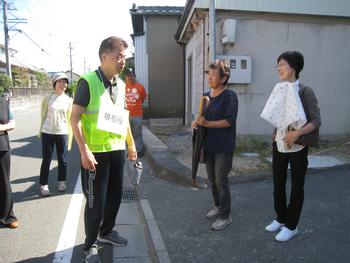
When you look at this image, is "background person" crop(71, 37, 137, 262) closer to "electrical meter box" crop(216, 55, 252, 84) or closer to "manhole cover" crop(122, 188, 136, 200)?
"manhole cover" crop(122, 188, 136, 200)

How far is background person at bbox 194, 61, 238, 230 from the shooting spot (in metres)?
3.91

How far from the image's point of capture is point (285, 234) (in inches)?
148

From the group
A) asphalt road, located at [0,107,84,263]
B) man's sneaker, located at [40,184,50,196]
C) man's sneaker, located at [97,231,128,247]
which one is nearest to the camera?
asphalt road, located at [0,107,84,263]

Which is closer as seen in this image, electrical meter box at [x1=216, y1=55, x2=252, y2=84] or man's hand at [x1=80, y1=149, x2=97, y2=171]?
man's hand at [x1=80, y1=149, x2=97, y2=171]

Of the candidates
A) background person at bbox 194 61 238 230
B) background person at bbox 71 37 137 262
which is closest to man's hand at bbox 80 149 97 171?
background person at bbox 71 37 137 262

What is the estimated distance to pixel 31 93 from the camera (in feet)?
135

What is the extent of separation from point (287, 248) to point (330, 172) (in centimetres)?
→ 292

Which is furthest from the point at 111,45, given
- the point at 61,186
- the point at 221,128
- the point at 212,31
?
the point at 212,31

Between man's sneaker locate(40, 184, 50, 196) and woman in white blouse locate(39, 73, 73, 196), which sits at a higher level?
woman in white blouse locate(39, 73, 73, 196)

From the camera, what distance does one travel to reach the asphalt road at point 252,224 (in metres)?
3.51

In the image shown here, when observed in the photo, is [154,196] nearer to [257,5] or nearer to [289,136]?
[289,136]

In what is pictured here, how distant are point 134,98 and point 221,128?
13.3 ft

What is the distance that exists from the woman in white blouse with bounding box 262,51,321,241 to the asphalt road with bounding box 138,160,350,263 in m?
0.29

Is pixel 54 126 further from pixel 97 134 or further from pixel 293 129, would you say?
pixel 293 129
